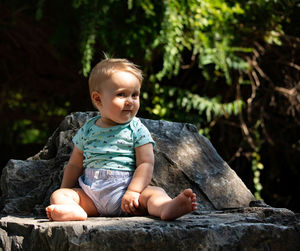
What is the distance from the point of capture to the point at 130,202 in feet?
6.84

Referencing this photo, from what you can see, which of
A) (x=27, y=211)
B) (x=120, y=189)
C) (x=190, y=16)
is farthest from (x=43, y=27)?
(x=120, y=189)

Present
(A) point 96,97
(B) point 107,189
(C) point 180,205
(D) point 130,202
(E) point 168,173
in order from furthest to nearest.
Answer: (E) point 168,173
(A) point 96,97
(B) point 107,189
(D) point 130,202
(C) point 180,205

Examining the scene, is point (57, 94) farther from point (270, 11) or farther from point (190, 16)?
point (270, 11)

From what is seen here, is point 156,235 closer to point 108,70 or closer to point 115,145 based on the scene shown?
point 115,145

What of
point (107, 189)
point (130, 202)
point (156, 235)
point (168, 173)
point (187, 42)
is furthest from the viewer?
point (187, 42)

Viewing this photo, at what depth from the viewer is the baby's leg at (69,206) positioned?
6.32ft

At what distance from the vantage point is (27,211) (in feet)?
8.23

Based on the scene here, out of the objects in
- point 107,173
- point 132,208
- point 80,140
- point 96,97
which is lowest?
point 132,208

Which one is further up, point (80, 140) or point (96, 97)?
point (96, 97)

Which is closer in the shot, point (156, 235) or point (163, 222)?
point (156, 235)

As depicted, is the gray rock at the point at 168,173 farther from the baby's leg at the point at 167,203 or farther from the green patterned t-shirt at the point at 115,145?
the baby's leg at the point at 167,203

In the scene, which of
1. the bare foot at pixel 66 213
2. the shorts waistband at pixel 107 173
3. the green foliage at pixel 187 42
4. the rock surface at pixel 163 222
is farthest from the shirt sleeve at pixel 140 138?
the green foliage at pixel 187 42

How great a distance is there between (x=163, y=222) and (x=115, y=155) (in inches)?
20.1

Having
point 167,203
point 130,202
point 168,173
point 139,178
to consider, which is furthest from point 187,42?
point 167,203
